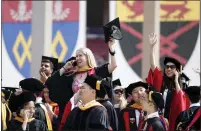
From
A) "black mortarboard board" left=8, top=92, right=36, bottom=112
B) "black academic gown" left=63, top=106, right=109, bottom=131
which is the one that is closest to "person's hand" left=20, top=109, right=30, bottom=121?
"black mortarboard board" left=8, top=92, right=36, bottom=112

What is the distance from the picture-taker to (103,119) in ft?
27.0

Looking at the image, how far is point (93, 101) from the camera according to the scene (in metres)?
8.46

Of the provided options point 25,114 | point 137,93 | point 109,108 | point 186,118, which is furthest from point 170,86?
point 25,114

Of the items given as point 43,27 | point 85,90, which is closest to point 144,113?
point 85,90

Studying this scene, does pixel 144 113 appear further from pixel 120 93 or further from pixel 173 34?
pixel 173 34

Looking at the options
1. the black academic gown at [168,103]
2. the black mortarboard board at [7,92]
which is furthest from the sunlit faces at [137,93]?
the black mortarboard board at [7,92]

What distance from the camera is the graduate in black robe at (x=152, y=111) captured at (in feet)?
28.9

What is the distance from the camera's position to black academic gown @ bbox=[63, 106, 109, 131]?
323 inches

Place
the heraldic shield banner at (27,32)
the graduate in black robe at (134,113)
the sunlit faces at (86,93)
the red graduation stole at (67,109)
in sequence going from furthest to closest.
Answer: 1. the heraldic shield banner at (27,32)
2. the graduate in black robe at (134,113)
3. the red graduation stole at (67,109)
4. the sunlit faces at (86,93)

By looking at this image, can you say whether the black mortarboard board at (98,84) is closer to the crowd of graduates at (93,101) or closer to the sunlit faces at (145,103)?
the crowd of graduates at (93,101)

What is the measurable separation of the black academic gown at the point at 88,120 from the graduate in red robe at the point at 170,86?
167 centimetres

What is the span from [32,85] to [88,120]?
1.95 metres

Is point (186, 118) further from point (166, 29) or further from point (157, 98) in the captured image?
point (166, 29)

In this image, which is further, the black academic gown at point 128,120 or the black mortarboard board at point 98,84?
the black academic gown at point 128,120
